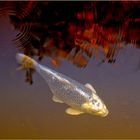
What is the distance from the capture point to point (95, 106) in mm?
1560

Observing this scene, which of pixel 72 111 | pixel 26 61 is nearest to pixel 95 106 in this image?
pixel 72 111

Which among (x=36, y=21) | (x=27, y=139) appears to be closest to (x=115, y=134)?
(x=27, y=139)

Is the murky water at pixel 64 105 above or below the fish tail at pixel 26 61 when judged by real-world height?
below

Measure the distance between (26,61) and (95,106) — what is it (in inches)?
13.4

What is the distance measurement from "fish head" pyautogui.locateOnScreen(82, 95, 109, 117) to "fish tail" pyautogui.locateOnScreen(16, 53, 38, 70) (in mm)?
269

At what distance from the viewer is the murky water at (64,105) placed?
161 cm

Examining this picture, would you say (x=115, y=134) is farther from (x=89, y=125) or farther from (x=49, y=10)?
(x=49, y=10)

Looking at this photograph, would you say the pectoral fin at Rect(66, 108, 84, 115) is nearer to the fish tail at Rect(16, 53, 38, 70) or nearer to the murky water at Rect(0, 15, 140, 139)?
the murky water at Rect(0, 15, 140, 139)

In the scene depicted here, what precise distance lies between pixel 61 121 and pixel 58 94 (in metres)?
0.12

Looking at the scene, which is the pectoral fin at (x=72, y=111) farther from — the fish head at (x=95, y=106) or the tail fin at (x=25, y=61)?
the tail fin at (x=25, y=61)

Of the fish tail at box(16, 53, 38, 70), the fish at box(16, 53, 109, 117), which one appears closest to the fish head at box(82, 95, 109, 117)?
the fish at box(16, 53, 109, 117)

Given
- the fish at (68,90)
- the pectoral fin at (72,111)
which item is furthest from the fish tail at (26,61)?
the pectoral fin at (72,111)

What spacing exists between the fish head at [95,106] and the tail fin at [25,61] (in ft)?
0.89

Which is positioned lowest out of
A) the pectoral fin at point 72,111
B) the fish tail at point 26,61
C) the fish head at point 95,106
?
the pectoral fin at point 72,111
